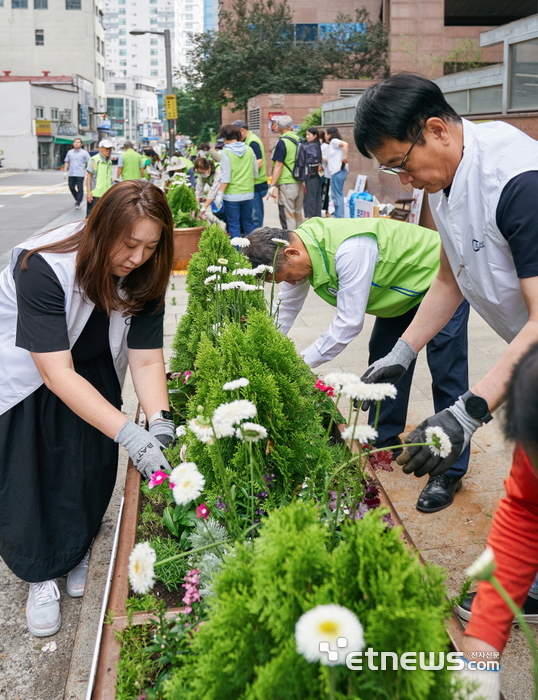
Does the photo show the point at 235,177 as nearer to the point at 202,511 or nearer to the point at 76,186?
the point at 202,511

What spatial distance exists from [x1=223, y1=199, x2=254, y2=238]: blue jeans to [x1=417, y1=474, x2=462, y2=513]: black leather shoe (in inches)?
288

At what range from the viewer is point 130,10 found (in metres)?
190

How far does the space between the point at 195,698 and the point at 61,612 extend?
6.05ft

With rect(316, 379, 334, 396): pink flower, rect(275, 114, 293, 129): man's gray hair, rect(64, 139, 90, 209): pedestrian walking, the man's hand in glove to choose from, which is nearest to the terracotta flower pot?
rect(275, 114, 293, 129): man's gray hair

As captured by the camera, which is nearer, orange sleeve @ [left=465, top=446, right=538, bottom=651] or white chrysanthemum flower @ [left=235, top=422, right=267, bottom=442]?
orange sleeve @ [left=465, top=446, right=538, bottom=651]

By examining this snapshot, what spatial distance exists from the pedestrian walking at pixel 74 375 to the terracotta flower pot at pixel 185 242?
21.4 feet

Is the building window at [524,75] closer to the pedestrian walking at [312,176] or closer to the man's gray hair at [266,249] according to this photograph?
the pedestrian walking at [312,176]

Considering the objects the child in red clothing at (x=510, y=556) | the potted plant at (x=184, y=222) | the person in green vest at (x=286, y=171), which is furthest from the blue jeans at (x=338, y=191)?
the child in red clothing at (x=510, y=556)

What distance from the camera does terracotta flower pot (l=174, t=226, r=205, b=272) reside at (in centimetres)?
927

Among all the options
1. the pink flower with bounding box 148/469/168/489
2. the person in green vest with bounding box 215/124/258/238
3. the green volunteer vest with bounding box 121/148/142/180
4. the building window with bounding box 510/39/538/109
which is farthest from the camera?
the green volunteer vest with bounding box 121/148/142/180

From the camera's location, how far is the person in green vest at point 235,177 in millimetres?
10070

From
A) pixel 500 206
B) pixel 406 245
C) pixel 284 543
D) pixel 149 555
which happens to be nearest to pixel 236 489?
pixel 149 555

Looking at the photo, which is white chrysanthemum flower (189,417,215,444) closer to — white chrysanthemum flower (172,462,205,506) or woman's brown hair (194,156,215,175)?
white chrysanthemum flower (172,462,205,506)

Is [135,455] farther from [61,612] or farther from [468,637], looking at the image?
[468,637]
